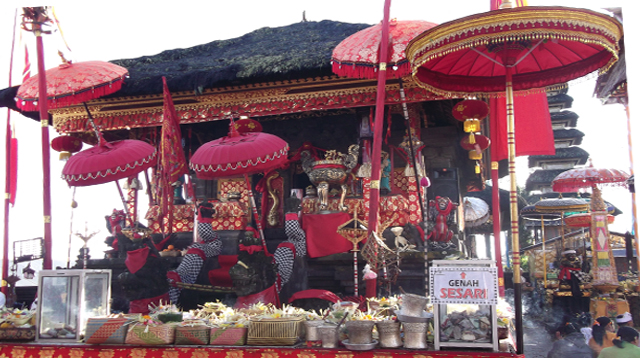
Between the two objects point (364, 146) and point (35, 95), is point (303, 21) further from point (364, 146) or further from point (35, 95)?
point (35, 95)

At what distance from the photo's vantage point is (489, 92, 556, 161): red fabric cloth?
700 cm

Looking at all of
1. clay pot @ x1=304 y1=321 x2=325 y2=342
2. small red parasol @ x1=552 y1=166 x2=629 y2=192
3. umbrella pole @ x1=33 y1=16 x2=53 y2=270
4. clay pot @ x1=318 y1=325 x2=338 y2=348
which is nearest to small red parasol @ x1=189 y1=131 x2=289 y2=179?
umbrella pole @ x1=33 y1=16 x2=53 y2=270

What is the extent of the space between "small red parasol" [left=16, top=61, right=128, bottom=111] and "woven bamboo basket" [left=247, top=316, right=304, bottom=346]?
5825mm

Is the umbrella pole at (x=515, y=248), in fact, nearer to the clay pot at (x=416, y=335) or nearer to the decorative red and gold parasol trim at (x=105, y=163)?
the clay pot at (x=416, y=335)

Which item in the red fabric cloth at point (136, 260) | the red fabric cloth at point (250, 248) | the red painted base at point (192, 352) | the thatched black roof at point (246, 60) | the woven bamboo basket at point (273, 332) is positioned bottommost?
the red painted base at point (192, 352)

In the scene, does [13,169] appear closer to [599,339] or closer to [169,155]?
[169,155]

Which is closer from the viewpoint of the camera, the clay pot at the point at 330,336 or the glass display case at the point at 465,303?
the glass display case at the point at 465,303

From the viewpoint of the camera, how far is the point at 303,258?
8.75 metres

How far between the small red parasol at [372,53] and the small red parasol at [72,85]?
4164 mm

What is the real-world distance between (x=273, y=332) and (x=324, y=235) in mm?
4150

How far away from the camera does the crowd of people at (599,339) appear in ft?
14.9

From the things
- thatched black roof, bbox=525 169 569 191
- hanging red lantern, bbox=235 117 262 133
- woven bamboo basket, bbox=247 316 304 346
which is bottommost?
woven bamboo basket, bbox=247 316 304 346

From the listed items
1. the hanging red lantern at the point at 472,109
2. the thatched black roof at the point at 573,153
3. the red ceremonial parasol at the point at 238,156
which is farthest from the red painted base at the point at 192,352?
the thatched black roof at the point at 573,153

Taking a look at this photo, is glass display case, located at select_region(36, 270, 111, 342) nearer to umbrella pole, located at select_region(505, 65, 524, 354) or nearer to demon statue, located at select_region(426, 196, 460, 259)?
umbrella pole, located at select_region(505, 65, 524, 354)
